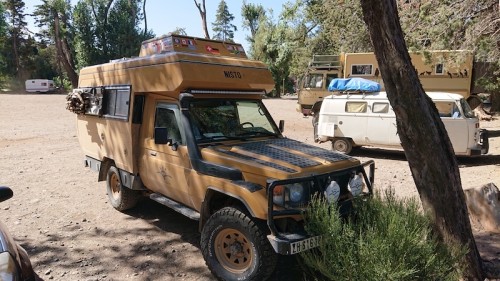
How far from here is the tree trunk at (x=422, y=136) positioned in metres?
3.44

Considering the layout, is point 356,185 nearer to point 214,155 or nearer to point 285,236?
point 285,236

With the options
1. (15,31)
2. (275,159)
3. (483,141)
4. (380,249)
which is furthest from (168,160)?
(15,31)

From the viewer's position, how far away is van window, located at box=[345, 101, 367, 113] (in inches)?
452

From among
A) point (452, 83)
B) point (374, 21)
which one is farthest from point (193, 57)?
point (452, 83)

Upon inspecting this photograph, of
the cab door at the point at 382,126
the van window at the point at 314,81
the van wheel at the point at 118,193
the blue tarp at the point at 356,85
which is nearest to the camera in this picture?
the van wheel at the point at 118,193

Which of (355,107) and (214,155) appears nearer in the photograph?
(214,155)

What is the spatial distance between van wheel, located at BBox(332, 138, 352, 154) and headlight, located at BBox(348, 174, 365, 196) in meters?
7.81

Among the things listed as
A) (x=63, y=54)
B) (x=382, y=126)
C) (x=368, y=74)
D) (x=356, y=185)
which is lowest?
(x=356, y=185)

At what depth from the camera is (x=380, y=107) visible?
1116 centimetres

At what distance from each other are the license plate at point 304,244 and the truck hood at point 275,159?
0.66m

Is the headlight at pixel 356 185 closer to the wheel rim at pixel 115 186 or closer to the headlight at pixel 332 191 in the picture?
the headlight at pixel 332 191

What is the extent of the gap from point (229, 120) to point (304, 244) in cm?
224

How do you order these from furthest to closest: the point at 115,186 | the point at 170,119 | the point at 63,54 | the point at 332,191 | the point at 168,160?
the point at 63,54 < the point at 115,186 < the point at 170,119 < the point at 168,160 < the point at 332,191

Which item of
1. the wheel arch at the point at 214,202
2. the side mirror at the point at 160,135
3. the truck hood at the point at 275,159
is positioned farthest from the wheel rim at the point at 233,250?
the side mirror at the point at 160,135
